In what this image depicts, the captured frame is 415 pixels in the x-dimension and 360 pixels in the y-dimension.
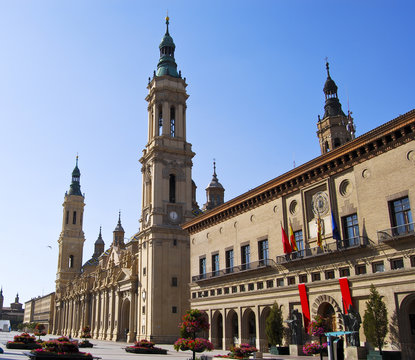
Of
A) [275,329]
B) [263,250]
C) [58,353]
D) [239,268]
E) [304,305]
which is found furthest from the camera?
[239,268]

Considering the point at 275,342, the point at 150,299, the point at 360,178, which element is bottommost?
the point at 275,342

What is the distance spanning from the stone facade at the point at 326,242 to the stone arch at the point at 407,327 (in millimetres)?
59

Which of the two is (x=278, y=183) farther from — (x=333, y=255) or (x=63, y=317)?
(x=63, y=317)

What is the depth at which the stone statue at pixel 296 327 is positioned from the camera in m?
36.7

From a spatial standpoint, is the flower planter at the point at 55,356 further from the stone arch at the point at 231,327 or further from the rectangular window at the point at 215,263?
the rectangular window at the point at 215,263

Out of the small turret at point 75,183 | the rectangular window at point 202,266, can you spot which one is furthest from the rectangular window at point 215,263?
the small turret at point 75,183

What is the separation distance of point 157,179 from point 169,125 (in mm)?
9261

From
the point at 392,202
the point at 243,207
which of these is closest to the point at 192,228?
the point at 243,207

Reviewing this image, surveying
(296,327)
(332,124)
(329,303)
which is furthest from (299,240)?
(332,124)

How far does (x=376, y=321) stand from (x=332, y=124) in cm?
4886

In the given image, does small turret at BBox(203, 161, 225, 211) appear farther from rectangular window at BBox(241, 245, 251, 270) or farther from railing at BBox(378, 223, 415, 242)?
railing at BBox(378, 223, 415, 242)

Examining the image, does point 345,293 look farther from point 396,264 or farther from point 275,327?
point 275,327

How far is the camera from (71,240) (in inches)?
5418

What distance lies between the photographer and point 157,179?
222ft
